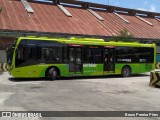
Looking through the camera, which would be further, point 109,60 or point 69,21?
point 69,21

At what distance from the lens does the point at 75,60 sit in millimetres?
21250

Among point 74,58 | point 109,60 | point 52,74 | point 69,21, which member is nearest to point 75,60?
point 74,58

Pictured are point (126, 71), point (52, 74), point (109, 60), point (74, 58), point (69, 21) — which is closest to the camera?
point (52, 74)

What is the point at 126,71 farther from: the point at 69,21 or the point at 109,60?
the point at 69,21

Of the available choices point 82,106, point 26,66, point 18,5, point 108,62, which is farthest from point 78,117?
point 18,5

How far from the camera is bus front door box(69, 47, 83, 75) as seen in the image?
2106cm

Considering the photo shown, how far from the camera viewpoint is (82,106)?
1048 centimetres

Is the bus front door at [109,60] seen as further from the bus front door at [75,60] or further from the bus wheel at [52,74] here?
the bus wheel at [52,74]

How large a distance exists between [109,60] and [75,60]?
292cm

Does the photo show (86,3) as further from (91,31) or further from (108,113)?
(108,113)

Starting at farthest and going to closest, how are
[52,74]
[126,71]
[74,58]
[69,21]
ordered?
[69,21] < [126,71] < [74,58] < [52,74]

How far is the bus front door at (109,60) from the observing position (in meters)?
22.9

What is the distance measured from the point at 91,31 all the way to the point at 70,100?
1088 inches

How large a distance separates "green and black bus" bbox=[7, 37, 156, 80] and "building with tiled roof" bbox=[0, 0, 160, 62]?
1227cm
